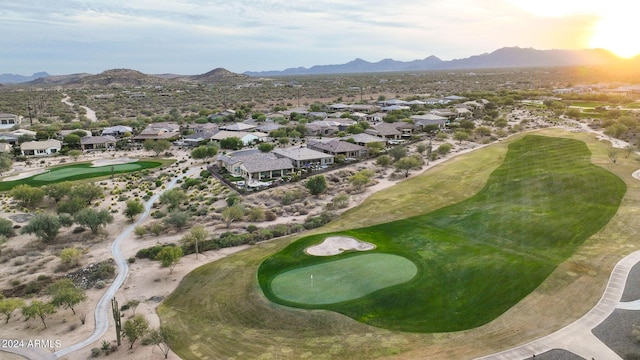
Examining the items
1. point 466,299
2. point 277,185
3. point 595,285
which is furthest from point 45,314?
point 595,285

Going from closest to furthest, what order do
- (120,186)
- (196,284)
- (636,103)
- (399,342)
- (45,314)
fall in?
(399,342) < (45,314) < (196,284) < (120,186) < (636,103)

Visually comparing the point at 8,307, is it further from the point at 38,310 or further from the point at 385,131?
the point at 385,131

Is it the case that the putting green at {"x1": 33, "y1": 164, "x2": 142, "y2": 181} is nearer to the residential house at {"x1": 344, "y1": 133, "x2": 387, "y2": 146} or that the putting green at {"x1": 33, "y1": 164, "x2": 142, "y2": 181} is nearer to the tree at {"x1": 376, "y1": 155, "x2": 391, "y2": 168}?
the residential house at {"x1": 344, "y1": 133, "x2": 387, "y2": 146}

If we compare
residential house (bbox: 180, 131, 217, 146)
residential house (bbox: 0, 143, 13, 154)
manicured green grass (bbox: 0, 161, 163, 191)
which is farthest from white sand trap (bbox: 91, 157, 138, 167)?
residential house (bbox: 0, 143, 13, 154)

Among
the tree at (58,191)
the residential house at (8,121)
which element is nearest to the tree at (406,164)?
the tree at (58,191)

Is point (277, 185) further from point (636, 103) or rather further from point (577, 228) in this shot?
point (636, 103)

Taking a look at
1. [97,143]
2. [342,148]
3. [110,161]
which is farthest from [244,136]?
[97,143]
